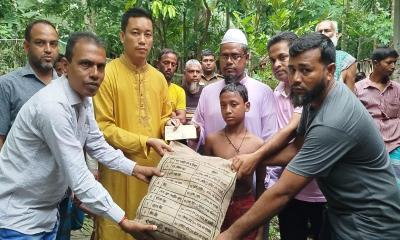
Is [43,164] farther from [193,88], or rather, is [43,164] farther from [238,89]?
[193,88]

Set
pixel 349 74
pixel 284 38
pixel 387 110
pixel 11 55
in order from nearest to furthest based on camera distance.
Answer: pixel 284 38 → pixel 349 74 → pixel 387 110 → pixel 11 55

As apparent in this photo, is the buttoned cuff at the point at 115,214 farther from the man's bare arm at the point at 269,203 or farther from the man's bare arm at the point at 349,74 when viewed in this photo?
the man's bare arm at the point at 349,74

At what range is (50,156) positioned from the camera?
7.68 feet

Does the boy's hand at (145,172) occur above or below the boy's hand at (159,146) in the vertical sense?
below

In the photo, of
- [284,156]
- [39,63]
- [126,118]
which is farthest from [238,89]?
[39,63]

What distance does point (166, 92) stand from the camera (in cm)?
352

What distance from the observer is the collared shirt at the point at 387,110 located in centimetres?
491

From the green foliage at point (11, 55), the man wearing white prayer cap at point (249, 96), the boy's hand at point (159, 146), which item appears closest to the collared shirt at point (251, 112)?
the man wearing white prayer cap at point (249, 96)

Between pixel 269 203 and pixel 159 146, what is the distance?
967 mm

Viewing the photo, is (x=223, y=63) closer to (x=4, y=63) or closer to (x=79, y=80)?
(x=79, y=80)

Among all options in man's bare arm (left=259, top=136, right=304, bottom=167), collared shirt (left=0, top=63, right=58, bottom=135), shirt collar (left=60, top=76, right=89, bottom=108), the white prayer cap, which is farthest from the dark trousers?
collared shirt (left=0, top=63, right=58, bottom=135)

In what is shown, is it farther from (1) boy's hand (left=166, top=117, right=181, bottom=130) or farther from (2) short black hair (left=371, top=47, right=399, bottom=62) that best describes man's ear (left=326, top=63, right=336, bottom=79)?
(2) short black hair (left=371, top=47, right=399, bottom=62)

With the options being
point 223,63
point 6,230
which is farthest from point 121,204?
point 223,63

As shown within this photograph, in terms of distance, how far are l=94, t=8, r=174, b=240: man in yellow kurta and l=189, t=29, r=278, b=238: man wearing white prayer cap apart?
1.07 ft
